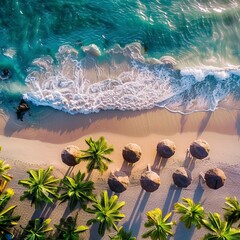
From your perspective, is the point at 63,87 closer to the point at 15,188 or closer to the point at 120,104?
the point at 120,104

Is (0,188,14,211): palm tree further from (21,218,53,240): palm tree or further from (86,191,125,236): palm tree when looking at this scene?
(86,191,125,236): palm tree

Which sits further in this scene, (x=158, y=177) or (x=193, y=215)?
(x=158, y=177)

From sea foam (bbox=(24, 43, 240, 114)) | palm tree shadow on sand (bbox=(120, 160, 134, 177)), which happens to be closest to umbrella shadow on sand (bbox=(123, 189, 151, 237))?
palm tree shadow on sand (bbox=(120, 160, 134, 177))

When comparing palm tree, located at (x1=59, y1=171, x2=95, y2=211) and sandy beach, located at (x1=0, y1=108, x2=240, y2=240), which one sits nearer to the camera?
palm tree, located at (x1=59, y1=171, x2=95, y2=211)

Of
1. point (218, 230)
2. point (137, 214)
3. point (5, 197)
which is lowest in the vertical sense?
point (5, 197)

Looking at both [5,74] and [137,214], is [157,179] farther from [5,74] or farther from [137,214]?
[5,74]

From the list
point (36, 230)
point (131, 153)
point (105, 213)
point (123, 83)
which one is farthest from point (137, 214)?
point (123, 83)
